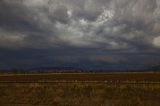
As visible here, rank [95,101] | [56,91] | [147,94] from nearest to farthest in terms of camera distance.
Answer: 1. [95,101]
2. [147,94]
3. [56,91]

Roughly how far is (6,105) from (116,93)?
46.7 feet

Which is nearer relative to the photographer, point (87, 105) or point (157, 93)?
point (87, 105)

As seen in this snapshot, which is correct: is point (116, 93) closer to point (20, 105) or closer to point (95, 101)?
point (95, 101)

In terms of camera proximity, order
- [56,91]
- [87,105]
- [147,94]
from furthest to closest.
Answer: [56,91]
[147,94]
[87,105]

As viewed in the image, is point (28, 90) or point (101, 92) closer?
point (101, 92)

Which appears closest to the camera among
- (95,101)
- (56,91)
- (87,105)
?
(87,105)

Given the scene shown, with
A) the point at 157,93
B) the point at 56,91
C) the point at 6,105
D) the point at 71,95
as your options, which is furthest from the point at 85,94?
the point at 6,105

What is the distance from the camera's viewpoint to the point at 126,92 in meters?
39.1

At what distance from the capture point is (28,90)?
44.2 meters

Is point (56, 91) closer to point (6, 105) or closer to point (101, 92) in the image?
point (101, 92)

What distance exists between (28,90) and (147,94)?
51.7 ft

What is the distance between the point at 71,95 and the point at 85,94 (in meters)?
1.65

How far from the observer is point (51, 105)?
99.0 ft

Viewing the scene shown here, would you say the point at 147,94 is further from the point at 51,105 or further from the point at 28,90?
the point at 28,90
